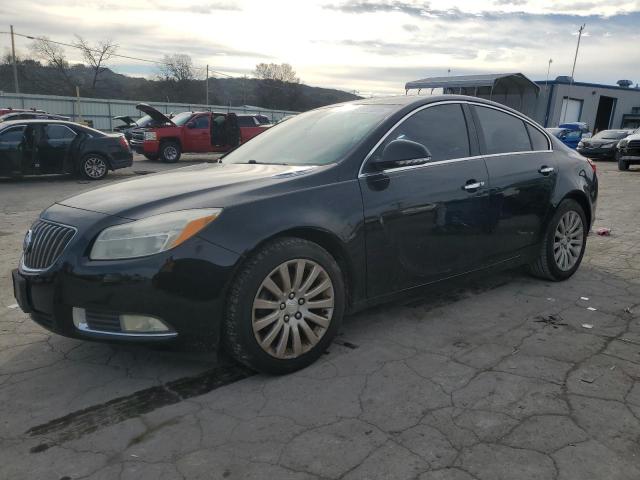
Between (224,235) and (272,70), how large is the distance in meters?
96.0

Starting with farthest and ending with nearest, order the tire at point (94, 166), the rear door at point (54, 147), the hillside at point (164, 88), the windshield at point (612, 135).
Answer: the hillside at point (164, 88)
the windshield at point (612, 135)
the tire at point (94, 166)
the rear door at point (54, 147)

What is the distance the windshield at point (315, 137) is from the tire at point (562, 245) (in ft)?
6.41

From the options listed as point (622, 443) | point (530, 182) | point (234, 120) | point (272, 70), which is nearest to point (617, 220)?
point (530, 182)

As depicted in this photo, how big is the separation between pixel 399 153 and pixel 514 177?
4.43 ft

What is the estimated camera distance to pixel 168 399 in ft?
9.12

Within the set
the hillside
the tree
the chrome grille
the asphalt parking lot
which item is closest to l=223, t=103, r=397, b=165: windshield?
the asphalt parking lot

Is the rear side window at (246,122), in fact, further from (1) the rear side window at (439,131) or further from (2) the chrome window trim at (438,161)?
(1) the rear side window at (439,131)

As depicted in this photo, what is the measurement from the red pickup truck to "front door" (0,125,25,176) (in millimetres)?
6090

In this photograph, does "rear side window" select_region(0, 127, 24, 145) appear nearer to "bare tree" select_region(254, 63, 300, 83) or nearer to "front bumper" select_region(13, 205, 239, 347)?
"front bumper" select_region(13, 205, 239, 347)

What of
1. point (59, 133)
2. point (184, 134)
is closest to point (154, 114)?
point (184, 134)

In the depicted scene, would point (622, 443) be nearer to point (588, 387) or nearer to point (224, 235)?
point (588, 387)

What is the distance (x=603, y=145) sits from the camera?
68.6 ft

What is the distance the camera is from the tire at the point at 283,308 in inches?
109

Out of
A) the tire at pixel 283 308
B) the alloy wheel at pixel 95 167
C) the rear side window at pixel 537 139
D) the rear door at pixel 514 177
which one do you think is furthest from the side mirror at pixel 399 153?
the alloy wheel at pixel 95 167
